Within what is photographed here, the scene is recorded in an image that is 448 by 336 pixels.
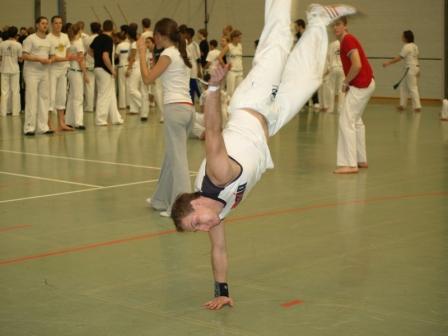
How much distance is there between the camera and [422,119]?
1906 centimetres

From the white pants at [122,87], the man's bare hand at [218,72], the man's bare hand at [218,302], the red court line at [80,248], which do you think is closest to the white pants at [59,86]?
the white pants at [122,87]

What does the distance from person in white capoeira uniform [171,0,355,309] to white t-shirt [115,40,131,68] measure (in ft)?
45.4

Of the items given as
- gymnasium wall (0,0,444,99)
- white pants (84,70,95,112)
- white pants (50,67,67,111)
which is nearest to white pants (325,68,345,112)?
gymnasium wall (0,0,444,99)

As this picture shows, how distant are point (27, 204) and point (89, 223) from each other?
4.48 feet

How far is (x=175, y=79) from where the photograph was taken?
859 centimetres

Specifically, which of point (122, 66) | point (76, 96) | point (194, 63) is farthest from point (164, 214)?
point (122, 66)

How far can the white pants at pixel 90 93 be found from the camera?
66.7 ft

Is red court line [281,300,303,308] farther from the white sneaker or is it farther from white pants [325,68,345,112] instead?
white pants [325,68,345,112]

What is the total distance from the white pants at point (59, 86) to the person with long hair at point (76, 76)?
16.0 inches

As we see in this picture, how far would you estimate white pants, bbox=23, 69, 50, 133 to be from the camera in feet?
51.8

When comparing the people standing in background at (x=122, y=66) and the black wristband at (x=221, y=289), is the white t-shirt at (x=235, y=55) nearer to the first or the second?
the people standing in background at (x=122, y=66)

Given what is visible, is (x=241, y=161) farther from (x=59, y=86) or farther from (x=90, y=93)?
(x=90, y=93)

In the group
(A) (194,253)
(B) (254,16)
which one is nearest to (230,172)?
(A) (194,253)

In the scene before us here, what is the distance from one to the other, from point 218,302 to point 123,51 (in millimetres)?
16088
